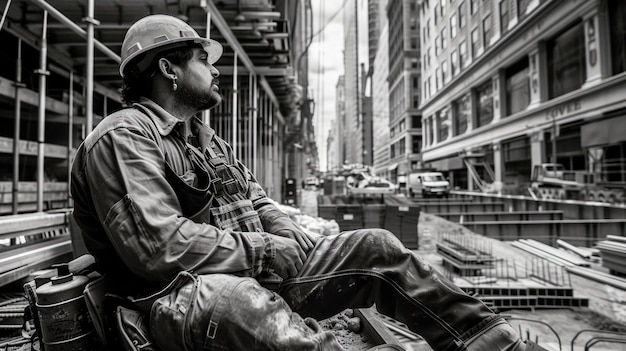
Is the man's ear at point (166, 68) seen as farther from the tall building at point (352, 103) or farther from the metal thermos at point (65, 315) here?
the tall building at point (352, 103)

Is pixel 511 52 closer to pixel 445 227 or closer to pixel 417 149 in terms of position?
pixel 445 227

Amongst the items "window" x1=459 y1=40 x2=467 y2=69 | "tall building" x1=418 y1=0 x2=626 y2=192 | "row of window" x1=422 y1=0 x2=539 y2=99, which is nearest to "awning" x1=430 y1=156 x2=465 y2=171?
"tall building" x1=418 y1=0 x2=626 y2=192

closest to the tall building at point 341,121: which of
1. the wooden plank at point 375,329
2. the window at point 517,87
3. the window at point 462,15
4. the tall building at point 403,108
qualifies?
the tall building at point 403,108

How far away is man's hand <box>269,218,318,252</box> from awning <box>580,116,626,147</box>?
18381mm

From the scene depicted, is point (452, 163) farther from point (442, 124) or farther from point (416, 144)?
point (416, 144)

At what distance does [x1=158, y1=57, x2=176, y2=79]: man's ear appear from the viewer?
77.5 inches

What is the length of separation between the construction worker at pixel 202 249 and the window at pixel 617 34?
19.6 meters

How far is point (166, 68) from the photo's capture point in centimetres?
201

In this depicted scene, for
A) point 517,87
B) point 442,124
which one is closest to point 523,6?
point 517,87

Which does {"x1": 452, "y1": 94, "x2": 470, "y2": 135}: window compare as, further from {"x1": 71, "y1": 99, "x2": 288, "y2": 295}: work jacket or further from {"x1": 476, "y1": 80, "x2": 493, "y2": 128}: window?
{"x1": 71, "y1": 99, "x2": 288, "y2": 295}: work jacket

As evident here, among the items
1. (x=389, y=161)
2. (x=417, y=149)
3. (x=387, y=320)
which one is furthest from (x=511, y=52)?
(x=389, y=161)

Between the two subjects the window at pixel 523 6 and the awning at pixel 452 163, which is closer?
the window at pixel 523 6

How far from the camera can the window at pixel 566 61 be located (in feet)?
59.6

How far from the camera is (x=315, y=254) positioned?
1935 mm
